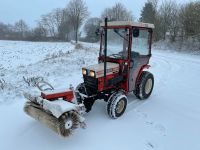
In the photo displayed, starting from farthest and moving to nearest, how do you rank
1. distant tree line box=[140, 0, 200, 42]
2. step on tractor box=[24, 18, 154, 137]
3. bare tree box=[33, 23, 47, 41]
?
1. bare tree box=[33, 23, 47, 41]
2. distant tree line box=[140, 0, 200, 42]
3. step on tractor box=[24, 18, 154, 137]

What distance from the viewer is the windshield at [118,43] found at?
16.3 feet

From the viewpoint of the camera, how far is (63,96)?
3994 millimetres

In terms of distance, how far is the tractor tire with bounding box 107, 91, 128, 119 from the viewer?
14.9ft

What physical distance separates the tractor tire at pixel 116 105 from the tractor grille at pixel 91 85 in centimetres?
44

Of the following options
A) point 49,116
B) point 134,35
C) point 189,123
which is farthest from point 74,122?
point 189,123

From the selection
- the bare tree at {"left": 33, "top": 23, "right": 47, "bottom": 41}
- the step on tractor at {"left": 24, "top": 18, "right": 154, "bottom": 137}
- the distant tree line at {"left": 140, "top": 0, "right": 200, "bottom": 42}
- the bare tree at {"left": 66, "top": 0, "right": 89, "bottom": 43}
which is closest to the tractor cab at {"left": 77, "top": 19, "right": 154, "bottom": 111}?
the step on tractor at {"left": 24, "top": 18, "right": 154, "bottom": 137}

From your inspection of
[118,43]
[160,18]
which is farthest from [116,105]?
[160,18]

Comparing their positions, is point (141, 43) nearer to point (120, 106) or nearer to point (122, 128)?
point (120, 106)

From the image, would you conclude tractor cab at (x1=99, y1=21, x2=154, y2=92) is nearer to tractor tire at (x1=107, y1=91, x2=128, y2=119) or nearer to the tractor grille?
tractor tire at (x1=107, y1=91, x2=128, y2=119)

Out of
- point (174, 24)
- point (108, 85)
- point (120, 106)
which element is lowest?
point (120, 106)

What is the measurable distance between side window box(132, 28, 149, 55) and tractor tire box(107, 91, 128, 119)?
126 cm

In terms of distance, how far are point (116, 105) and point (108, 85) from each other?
51 centimetres

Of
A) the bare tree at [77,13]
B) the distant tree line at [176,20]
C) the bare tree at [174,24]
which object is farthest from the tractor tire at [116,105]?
the bare tree at [77,13]

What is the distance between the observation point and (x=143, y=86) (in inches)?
225
